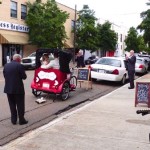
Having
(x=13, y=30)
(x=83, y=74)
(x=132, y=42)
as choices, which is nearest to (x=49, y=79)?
(x=83, y=74)

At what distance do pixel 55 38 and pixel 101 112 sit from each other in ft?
92.7

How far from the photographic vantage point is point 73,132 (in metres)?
7.45

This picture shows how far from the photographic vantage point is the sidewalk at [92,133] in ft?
21.2

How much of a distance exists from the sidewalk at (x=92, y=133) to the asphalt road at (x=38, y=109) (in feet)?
1.35

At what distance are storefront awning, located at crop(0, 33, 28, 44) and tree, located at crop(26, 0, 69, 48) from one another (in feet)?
2.54

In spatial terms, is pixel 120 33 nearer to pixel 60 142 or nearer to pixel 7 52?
pixel 7 52

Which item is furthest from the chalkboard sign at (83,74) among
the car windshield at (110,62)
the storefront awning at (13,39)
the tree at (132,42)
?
the tree at (132,42)

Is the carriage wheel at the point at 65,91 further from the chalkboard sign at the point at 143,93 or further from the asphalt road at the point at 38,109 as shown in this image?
the chalkboard sign at the point at 143,93

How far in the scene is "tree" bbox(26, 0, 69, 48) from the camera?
36.7 meters

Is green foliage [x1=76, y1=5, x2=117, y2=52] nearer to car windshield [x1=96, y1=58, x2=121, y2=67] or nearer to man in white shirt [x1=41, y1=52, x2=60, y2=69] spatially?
car windshield [x1=96, y1=58, x2=121, y2=67]

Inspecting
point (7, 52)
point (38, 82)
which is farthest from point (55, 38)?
point (38, 82)

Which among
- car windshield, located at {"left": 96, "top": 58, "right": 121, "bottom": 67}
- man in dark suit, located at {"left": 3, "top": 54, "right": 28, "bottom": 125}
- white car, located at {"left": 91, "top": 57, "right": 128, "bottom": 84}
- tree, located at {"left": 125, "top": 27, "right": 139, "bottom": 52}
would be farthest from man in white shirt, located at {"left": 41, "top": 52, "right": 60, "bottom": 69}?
tree, located at {"left": 125, "top": 27, "right": 139, "bottom": 52}

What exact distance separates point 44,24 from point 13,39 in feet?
13.2

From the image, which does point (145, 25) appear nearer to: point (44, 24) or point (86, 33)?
point (44, 24)
